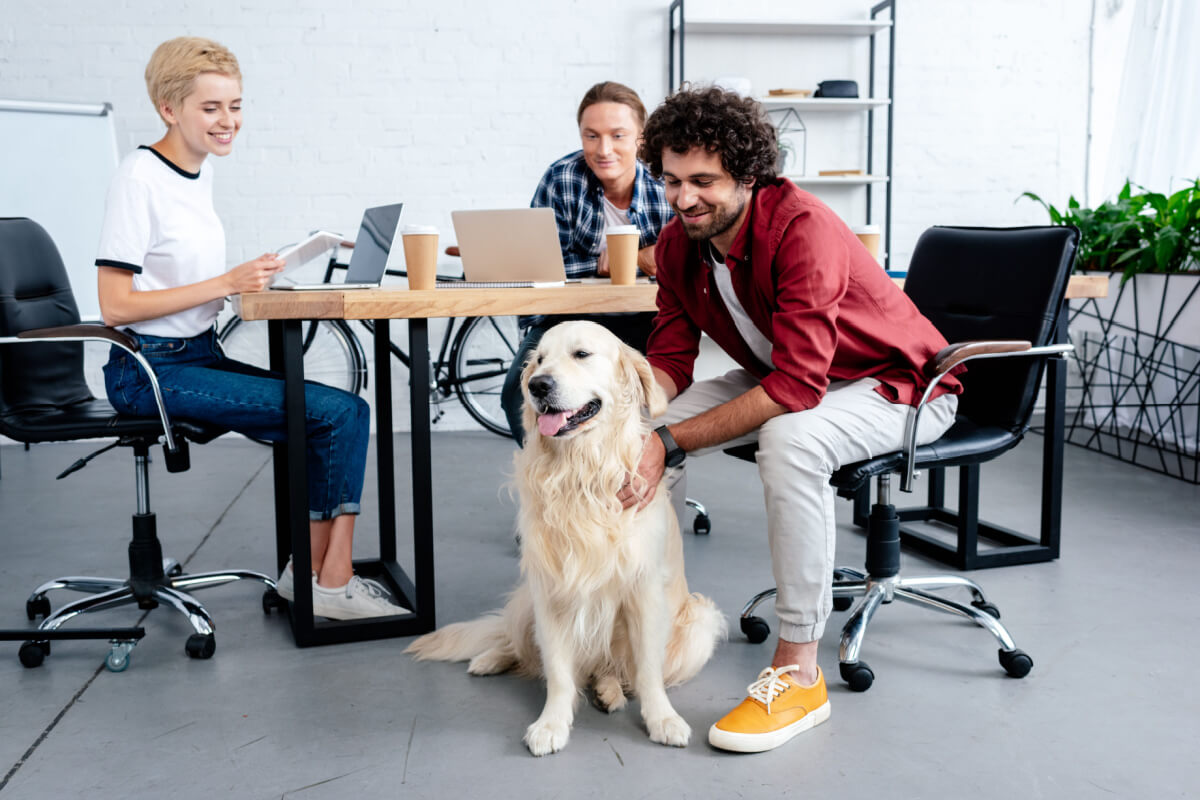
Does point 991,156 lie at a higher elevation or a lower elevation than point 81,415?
higher

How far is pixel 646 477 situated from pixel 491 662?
0.58 metres

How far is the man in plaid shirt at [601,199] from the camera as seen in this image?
2.83 meters

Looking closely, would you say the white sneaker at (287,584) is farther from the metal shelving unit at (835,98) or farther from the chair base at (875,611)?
the metal shelving unit at (835,98)

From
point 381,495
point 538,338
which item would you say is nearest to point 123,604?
point 381,495

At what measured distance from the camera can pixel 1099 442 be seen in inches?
169

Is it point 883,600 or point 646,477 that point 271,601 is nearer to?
point 646,477

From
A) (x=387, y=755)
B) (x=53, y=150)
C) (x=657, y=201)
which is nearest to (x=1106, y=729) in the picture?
(x=387, y=755)

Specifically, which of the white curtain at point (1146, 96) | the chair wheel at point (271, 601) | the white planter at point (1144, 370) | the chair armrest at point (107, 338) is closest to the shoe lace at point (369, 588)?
the chair wheel at point (271, 601)

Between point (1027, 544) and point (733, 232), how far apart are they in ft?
5.20

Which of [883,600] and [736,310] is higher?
[736,310]

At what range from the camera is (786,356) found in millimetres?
1861

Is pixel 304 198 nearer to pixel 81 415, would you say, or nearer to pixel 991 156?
pixel 81 415

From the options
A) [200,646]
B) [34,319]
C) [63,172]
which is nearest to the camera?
[200,646]

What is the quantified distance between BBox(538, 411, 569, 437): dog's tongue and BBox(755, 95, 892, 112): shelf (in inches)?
137
